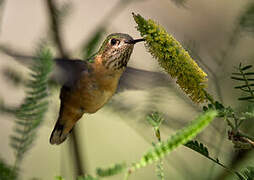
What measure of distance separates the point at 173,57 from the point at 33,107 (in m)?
0.26

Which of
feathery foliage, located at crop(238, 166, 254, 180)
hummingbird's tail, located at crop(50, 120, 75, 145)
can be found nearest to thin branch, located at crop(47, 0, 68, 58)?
hummingbird's tail, located at crop(50, 120, 75, 145)

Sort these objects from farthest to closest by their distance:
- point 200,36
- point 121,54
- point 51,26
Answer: point 200,36
point 51,26
point 121,54

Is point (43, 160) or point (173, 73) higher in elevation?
point (173, 73)

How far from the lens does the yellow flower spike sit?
68 cm

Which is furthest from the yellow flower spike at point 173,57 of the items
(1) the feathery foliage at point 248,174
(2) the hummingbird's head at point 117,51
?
(2) the hummingbird's head at point 117,51

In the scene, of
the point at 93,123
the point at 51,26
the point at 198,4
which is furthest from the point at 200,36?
the point at 51,26

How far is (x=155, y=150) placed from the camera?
0.37 meters

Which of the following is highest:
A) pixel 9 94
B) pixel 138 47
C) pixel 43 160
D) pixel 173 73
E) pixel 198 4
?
pixel 198 4

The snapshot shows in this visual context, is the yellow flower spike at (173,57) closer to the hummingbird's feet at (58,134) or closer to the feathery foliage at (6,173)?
the feathery foliage at (6,173)

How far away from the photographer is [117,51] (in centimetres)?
103

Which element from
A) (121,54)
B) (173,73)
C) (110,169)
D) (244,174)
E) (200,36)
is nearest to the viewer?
(110,169)

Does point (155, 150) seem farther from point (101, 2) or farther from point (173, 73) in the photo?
point (101, 2)

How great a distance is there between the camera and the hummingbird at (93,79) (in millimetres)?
1026

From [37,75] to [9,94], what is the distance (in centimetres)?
211
